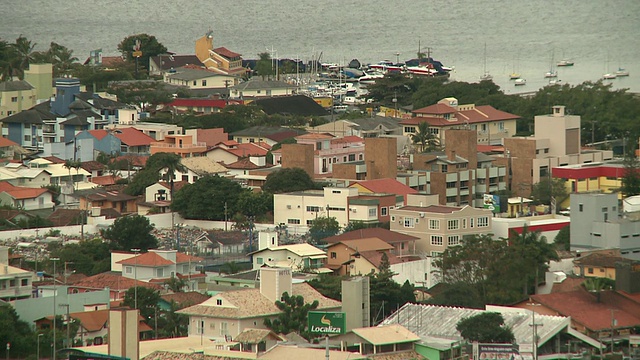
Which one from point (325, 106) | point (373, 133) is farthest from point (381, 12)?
point (373, 133)

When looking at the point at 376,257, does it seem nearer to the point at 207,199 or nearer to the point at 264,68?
the point at 207,199

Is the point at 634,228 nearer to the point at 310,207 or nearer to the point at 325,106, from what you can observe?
the point at 310,207

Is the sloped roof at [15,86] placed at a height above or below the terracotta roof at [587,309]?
above

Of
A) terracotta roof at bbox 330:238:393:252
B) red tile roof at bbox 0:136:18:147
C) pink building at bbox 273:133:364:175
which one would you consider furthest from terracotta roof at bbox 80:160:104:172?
terracotta roof at bbox 330:238:393:252

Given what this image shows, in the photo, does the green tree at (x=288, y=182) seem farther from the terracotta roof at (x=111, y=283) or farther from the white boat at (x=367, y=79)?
the white boat at (x=367, y=79)

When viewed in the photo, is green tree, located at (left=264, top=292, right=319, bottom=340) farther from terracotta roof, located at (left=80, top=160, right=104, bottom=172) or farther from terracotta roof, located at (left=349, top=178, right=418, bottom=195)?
terracotta roof, located at (left=80, top=160, right=104, bottom=172)

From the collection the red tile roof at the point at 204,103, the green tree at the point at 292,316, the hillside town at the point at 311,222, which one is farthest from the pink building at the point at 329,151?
the green tree at the point at 292,316
